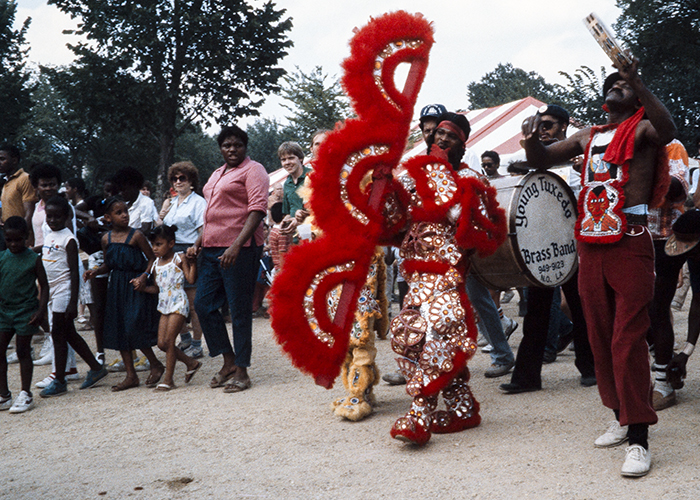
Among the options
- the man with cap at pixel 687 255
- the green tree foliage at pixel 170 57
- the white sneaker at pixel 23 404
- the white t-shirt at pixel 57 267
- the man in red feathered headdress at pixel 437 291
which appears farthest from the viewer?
the green tree foliage at pixel 170 57

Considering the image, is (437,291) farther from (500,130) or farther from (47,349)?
(500,130)

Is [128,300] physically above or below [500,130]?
below

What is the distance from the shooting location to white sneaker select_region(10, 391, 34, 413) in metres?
5.59

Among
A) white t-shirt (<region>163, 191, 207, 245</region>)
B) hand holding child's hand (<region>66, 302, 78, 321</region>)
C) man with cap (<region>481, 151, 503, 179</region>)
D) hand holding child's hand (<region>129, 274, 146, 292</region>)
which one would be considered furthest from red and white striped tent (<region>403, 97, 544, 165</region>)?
hand holding child's hand (<region>66, 302, 78, 321</region>)

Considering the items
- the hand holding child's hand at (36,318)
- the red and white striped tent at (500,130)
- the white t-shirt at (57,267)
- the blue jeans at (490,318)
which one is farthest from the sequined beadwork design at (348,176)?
the red and white striped tent at (500,130)

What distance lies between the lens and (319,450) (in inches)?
162

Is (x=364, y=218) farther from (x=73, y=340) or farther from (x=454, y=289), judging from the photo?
(x=73, y=340)

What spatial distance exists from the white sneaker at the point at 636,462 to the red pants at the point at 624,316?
0.14 meters

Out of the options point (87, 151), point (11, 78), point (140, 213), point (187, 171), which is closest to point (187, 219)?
point (187, 171)

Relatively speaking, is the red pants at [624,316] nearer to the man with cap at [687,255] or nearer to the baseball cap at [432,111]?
A: the man with cap at [687,255]

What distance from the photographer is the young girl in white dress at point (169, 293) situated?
6.12 meters

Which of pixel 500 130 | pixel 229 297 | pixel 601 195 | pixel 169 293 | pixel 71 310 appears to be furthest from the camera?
pixel 500 130

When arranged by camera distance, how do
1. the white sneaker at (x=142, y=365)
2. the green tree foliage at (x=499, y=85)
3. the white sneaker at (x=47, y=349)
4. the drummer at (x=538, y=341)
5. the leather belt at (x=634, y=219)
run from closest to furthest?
the leather belt at (x=634, y=219), the drummer at (x=538, y=341), the white sneaker at (x=142, y=365), the white sneaker at (x=47, y=349), the green tree foliage at (x=499, y=85)

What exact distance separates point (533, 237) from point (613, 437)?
136 centimetres
